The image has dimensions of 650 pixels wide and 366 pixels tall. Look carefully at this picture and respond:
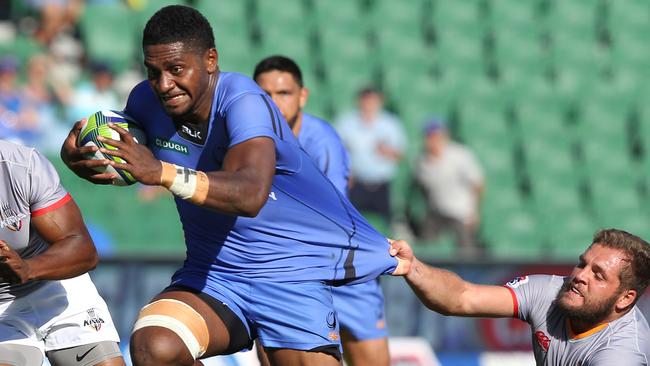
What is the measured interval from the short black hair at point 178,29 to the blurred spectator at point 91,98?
6448 millimetres

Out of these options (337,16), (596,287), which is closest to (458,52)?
(337,16)

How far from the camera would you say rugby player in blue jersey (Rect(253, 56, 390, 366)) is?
721cm

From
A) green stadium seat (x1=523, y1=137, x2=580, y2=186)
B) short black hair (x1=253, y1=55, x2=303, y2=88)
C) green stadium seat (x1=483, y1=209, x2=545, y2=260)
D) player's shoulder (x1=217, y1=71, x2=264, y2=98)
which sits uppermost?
green stadium seat (x1=523, y1=137, x2=580, y2=186)

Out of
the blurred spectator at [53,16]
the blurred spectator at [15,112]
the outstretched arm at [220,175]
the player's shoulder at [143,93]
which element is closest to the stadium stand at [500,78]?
the blurred spectator at [53,16]

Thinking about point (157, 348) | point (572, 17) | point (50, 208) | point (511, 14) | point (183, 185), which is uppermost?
point (572, 17)

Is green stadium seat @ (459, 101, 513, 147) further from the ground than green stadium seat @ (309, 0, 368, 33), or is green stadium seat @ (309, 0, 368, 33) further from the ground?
green stadium seat @ (309, 0, 368, 33)

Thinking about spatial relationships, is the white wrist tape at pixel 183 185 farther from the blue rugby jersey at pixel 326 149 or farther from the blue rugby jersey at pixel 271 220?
the blue rugby jersey at pixel 326 149

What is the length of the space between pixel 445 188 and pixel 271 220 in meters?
7.03

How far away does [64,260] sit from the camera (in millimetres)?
5191

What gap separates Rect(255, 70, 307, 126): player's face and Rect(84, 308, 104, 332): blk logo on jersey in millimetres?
2310

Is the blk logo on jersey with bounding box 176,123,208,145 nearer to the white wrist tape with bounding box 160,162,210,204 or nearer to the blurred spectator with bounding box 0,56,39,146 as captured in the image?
the white wrist tape with bounding box 160,162,210,204

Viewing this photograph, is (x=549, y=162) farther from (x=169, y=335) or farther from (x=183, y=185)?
(x=183, y=185)

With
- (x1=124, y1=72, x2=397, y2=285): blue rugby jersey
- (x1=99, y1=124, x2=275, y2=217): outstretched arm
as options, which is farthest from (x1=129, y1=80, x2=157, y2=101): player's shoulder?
(x1=99, y1=124, x2=275, y2=217): outstretched arm

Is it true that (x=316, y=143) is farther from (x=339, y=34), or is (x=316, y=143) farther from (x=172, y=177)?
(x=339, y=34)
